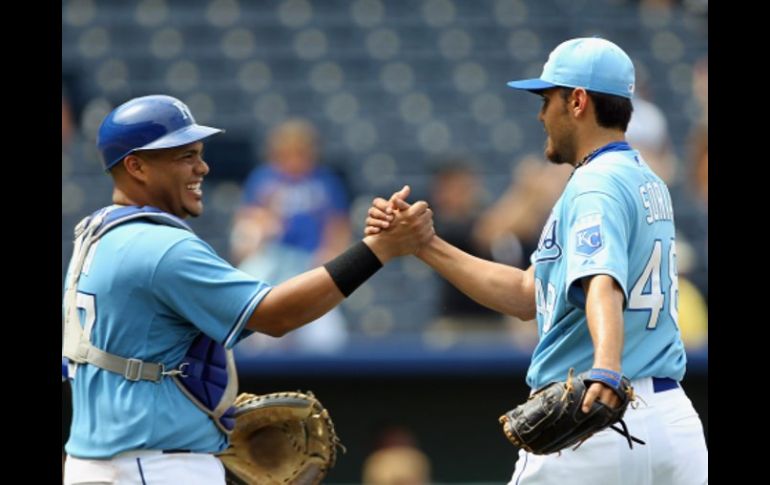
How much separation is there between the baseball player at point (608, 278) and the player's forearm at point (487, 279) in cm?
44

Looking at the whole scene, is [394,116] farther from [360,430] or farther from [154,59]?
[360,430]

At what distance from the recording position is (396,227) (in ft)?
16.3

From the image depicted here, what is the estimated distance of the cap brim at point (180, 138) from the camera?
4.67 m

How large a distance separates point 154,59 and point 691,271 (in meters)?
5.91

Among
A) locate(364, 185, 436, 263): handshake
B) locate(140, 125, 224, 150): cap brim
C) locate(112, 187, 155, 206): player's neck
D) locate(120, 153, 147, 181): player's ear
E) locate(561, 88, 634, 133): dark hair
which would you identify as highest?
locate(561, 88, 634, 133): dark hair

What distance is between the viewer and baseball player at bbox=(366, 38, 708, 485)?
4.30 meters

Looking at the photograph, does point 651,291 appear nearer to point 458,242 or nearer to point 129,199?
point 129,199

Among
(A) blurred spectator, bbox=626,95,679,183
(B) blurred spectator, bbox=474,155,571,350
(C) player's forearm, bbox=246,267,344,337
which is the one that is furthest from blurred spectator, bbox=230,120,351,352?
(C) player's forearm, bbox=246,267,344,337

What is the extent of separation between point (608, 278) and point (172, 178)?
1501 millimetres

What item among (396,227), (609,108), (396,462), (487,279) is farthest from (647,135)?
(609,108)

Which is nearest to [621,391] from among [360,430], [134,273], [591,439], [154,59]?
[591,439]

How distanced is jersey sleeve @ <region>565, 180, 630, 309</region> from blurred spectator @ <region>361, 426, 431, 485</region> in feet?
12.3

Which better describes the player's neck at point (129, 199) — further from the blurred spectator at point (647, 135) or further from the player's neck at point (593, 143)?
the blurred spectator at point (647, 135)

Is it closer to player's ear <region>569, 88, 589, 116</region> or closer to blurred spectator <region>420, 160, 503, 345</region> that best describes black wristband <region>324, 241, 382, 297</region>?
player's ear <region>569, 88, 589, 116</region>
